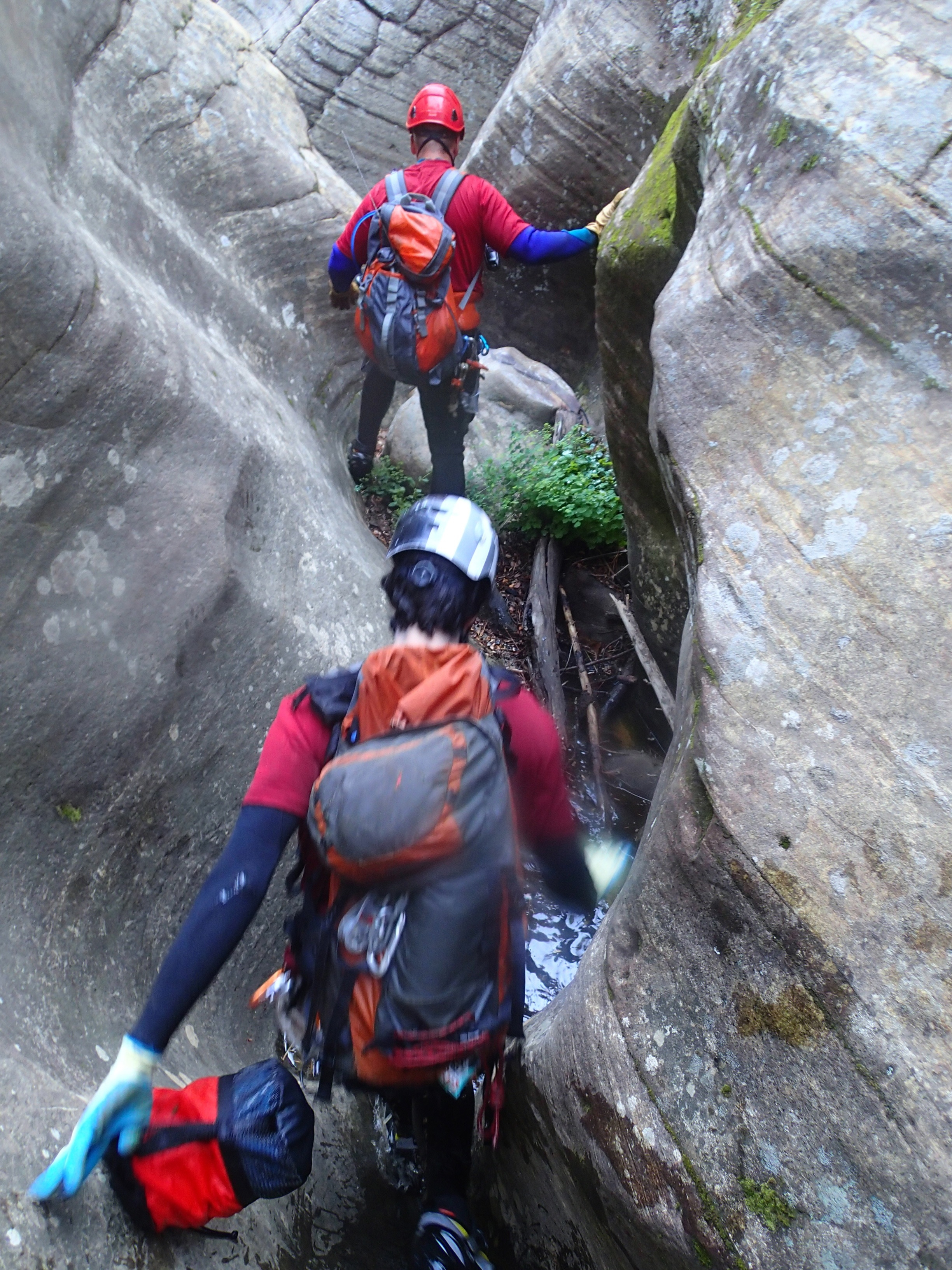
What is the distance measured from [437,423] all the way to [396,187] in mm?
1253

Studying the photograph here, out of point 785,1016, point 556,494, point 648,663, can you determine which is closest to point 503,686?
point 785,1016

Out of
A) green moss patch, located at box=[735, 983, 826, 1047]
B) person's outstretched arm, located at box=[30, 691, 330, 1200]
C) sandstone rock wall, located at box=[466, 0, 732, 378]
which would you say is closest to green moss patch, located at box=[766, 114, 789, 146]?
person's outstretched arm, located at box=[30, 691, 330, 1200]

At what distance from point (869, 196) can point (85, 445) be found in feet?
8.61

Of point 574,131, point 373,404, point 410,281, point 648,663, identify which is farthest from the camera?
point 574,131

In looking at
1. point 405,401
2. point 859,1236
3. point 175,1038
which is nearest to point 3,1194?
point 175,1038

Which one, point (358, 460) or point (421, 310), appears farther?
point (358, 460)

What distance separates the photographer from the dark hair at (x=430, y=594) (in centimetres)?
202

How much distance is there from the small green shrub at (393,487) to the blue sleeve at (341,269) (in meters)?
1.45

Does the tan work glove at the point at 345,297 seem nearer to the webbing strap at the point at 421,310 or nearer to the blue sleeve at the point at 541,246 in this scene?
the webbing strap at the point at 421,310

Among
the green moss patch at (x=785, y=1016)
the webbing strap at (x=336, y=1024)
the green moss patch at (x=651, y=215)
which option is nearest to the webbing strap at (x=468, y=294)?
the green moss patch at (x=651, y=215)

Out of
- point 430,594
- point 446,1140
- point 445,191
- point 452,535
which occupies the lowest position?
point 446,1140

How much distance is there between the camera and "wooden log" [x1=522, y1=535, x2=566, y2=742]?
468 centimetres

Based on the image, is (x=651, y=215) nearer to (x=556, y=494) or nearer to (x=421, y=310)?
(x=421, y=310)

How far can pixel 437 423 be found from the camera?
15.7ft
